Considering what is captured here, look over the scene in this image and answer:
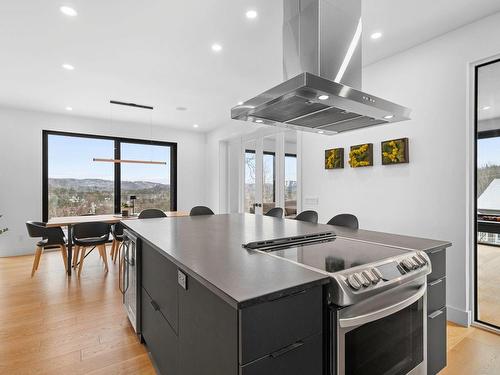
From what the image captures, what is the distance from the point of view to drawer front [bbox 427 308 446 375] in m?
1.66

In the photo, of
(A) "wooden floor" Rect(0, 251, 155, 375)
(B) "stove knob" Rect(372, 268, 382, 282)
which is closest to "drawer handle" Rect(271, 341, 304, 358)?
(B) "stove knob" Rect(372, 268, 382, 282)

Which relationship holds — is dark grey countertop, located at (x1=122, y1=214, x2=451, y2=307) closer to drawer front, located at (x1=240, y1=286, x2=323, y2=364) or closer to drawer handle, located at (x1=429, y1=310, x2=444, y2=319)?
drawer front, located at (x1=240, y1=286, x2=323, y2=364)

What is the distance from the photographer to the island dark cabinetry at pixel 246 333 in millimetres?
918

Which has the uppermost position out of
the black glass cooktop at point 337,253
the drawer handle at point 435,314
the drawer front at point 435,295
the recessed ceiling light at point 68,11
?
the recessed ceiling light at point 68,11

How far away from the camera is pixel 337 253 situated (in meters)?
1.50

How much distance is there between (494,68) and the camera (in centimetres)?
246

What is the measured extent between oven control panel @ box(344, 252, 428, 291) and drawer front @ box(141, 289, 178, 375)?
1.01 metres

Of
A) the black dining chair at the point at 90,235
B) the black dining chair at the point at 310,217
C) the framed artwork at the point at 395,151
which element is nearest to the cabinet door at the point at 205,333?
the black dining chair at the point at 310,217

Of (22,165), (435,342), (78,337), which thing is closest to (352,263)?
(435,342)

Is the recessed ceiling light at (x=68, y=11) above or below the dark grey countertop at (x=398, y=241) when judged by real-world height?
above

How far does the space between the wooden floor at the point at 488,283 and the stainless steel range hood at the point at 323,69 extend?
160 centimetres

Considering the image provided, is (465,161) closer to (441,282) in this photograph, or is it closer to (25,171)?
(441,282)

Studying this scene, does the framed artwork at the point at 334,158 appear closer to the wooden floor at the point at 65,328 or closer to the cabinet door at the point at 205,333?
the cabinet door at the point at 205,333

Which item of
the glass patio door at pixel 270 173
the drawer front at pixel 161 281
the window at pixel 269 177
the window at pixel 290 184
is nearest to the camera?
the drawer front at pixel 161 281
